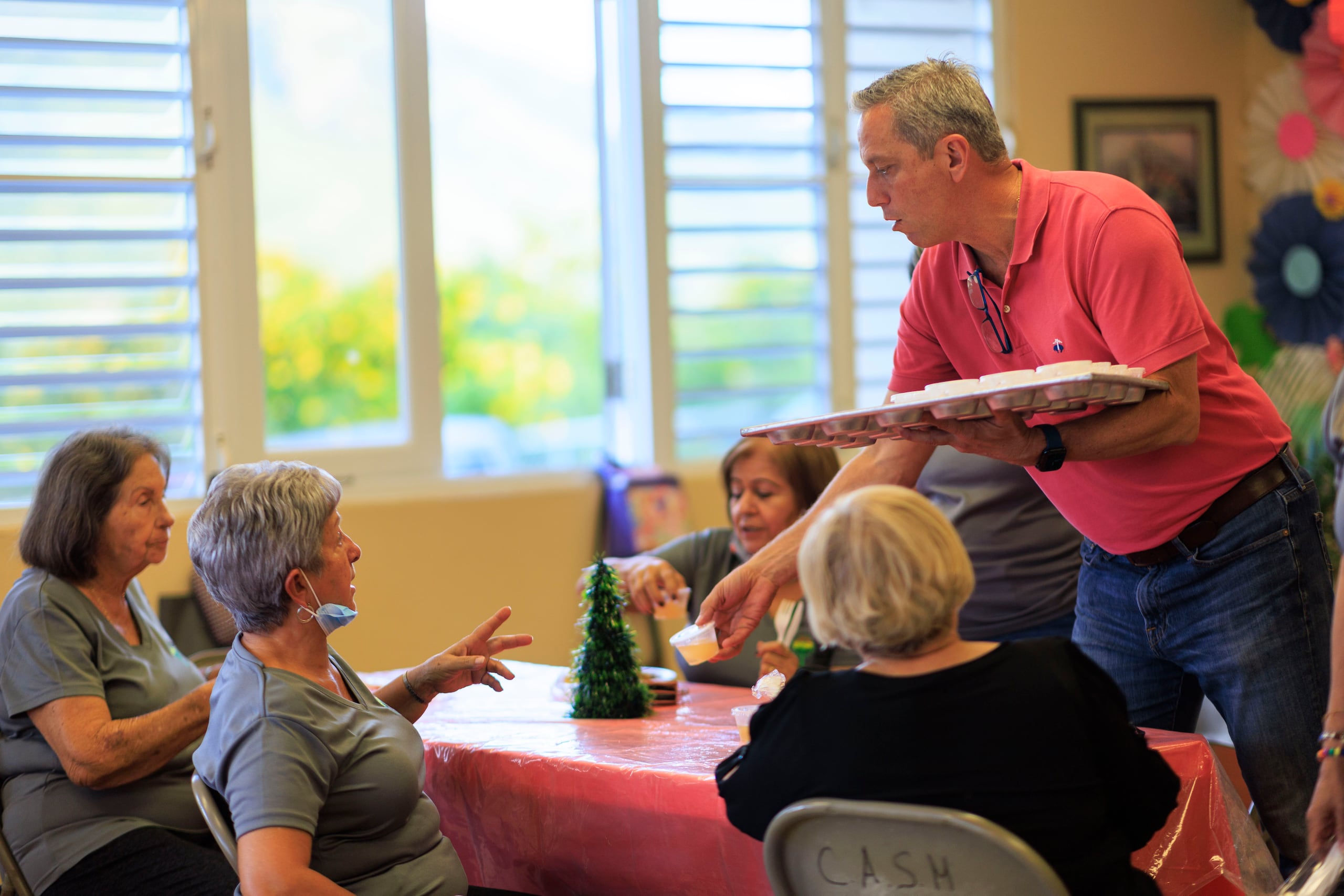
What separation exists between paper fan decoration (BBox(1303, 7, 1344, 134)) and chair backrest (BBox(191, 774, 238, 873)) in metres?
4.58

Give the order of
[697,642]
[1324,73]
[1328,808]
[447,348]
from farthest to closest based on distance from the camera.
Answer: [1324,73]
[447,348]
[697,642]
[1328,808]

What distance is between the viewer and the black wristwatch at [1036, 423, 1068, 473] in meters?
1.73

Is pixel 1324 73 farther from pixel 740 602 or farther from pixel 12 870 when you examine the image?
pixel 12 870

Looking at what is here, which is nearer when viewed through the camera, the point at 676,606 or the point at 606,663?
the point at 606,663

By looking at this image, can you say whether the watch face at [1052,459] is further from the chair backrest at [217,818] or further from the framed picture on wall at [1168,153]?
the framed picture on wall at [1168,153]

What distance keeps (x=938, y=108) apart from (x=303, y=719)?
50.8 inches

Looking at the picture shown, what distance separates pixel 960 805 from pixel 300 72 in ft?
10.8

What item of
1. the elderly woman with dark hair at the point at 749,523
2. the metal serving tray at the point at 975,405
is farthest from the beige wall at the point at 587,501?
the metal serving tray at the point at 975,405

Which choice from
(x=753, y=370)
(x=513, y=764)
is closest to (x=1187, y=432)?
(x=513, y=764)

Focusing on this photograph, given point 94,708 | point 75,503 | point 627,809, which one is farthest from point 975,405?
point 75,503

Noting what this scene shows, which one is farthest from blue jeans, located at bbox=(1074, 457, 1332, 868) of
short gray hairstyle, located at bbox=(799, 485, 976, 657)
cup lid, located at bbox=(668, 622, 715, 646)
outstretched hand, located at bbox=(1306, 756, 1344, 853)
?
cup lid, located at bbox=(668, 622, 715, 646)

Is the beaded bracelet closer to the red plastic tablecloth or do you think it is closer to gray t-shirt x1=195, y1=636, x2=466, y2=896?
the red plastic tablecloth

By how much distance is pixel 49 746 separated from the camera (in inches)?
88.1

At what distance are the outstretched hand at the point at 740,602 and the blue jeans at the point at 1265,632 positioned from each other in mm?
A: 580
